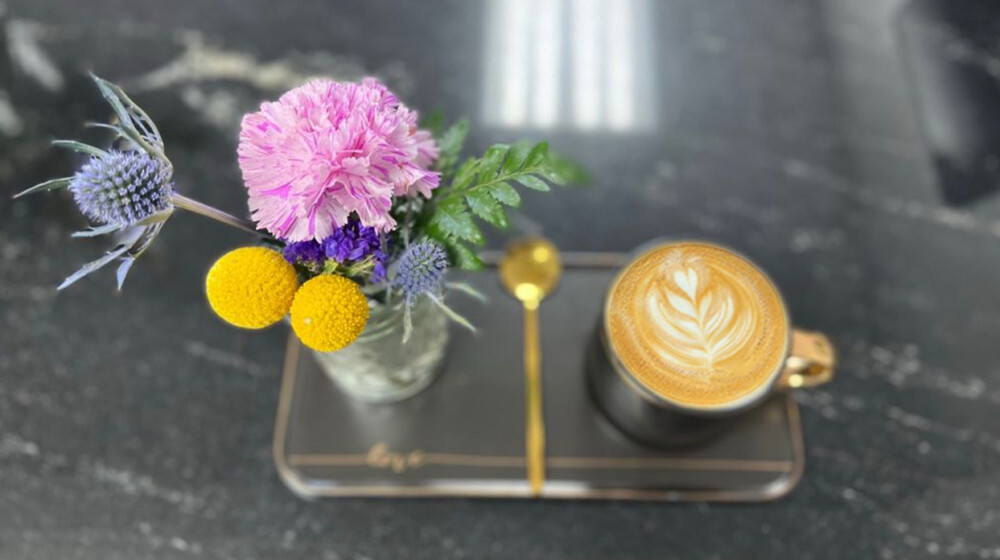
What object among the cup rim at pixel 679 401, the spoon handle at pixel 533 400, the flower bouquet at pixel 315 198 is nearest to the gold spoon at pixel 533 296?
the spoon handle at pixel 533 400

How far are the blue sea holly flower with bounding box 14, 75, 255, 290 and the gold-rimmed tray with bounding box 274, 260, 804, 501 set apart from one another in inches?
11.8

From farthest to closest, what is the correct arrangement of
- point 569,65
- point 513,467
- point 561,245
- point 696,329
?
point 569,65 < point 561,245 < point 513,467 < point 696,329

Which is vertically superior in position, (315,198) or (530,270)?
(315,198)

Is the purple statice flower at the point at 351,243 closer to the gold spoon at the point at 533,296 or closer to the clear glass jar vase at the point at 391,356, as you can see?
the clear glass jar vase at the point at 391,356

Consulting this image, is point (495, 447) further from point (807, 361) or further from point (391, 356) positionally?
point (807, 361)

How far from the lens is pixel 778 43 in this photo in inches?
34.4

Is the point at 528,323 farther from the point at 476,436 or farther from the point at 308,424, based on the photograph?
the point at 308,424

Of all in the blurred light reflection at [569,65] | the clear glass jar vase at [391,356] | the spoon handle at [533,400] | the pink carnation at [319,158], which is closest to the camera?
the pink carnation at [319,158]

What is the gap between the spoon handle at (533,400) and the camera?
633 millimetres

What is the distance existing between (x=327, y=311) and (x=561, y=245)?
414 millimetres

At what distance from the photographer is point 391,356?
56 cm

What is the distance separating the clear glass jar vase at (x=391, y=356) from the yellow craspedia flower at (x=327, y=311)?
0.25ft

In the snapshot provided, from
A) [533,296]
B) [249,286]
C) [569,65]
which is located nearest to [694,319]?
→ [533,296]

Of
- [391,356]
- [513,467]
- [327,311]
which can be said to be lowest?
[513,467]
